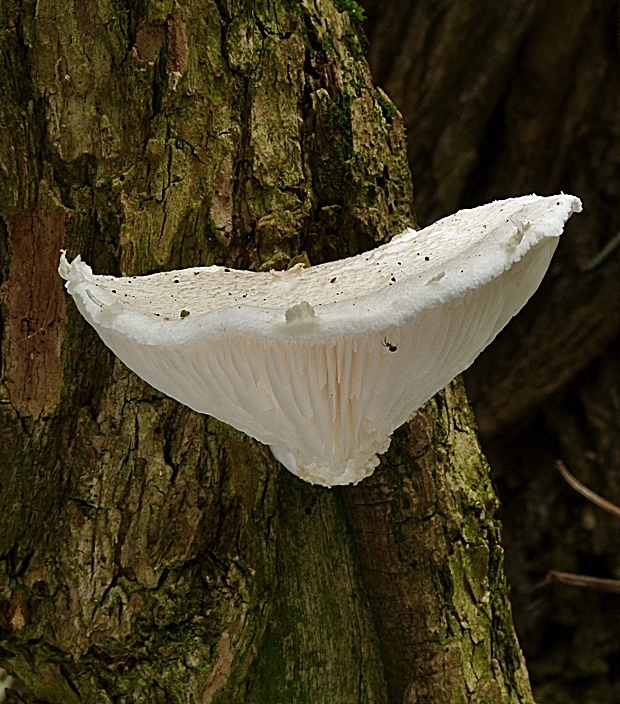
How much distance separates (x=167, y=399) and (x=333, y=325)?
0.88 metres

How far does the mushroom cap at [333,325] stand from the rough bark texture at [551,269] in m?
2.45

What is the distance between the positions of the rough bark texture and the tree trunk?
6.31 ft

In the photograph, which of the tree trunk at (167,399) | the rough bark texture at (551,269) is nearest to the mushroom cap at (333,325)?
the tree trunk at (167,399)

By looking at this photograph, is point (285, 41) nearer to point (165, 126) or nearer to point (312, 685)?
point (165, 126)

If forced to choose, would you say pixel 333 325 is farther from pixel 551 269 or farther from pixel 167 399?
pixel 551 269

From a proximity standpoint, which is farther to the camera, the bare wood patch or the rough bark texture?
the rough bark texture

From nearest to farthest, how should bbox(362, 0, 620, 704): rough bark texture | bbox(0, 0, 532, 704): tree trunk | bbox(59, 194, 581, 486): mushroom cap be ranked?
bbox(59, 194, 581, 486): mushroom cap → bbox(0, 0, 532, 704): tree trunk → bbox(362, 0, 620, 704): rough bark texture

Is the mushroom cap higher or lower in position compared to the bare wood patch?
lower

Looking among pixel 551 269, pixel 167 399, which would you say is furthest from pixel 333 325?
pixel 551 269

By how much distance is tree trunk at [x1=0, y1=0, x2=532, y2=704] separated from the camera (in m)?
1.70

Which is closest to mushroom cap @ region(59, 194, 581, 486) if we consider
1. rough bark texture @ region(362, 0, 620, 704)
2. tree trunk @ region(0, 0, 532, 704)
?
tree trunk @ region(0, 0, 532, 704)

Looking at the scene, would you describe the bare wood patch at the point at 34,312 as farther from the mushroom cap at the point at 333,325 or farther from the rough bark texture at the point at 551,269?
the rough bark texture at the point at 551,269

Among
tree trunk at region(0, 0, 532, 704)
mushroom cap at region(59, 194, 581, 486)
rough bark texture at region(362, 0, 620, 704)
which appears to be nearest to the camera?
mushroom cap at region(59, 194, 581, 486)

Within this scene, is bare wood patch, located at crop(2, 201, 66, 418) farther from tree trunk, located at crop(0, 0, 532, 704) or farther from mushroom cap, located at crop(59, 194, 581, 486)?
mushroom cap, located at crop(59, 194, 581, 486)
